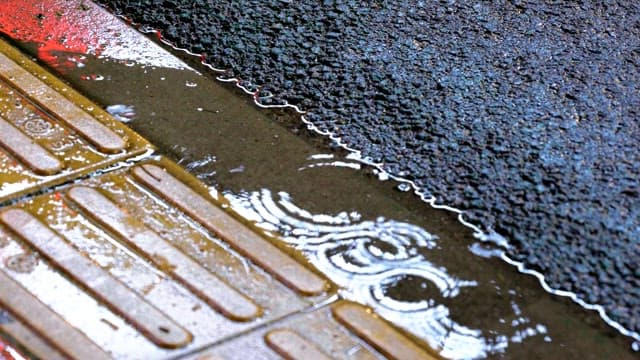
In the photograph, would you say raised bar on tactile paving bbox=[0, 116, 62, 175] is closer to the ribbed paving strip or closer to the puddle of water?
the puddle of water

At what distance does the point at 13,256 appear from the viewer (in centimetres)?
235

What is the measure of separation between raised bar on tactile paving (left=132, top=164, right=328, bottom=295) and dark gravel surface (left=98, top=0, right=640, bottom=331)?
1.62 feet

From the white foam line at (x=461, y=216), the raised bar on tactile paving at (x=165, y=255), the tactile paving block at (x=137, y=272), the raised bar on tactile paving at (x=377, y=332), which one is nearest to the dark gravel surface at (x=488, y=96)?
the white foam line at (x=461, y=216)

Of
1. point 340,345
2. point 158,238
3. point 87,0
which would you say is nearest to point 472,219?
point 340,345

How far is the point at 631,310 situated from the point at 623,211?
1.06ft

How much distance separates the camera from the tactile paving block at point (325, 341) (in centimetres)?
214

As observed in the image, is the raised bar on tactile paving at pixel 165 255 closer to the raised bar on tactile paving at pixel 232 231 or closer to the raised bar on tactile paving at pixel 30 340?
the raised bar on tactile paving at pixel 232 231

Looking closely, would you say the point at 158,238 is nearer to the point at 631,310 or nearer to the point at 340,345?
the point at 340,345

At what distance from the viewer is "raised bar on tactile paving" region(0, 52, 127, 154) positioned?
110 inches

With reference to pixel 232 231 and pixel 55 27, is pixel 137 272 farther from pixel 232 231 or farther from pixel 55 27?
pixel 55 27

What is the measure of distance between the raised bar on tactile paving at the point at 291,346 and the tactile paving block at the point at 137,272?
2cm

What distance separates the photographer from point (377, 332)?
87.5 inches

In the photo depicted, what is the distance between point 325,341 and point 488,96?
1127 millimetres

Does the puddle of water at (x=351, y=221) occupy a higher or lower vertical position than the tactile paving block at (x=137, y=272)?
higher
